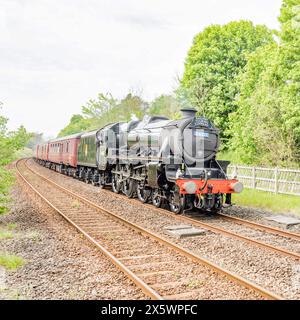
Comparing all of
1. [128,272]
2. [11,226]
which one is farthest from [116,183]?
[128,272]

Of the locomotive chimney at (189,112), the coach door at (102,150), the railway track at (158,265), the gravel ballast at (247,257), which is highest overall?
the locomotive chimney at (189,112)

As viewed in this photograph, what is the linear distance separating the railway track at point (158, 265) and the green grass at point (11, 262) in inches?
58.8

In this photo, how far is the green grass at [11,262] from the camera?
6.34 meters

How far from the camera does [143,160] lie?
12.9m

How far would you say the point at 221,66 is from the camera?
92.6 feet

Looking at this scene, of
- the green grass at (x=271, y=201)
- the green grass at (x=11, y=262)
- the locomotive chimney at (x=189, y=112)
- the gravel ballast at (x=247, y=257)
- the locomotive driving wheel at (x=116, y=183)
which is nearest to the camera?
the gravel ballast at (x=247, y=257)

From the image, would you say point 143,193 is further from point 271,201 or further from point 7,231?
point 7,231

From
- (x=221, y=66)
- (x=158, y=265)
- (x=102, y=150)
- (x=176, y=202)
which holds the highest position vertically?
(x=221, y=66)

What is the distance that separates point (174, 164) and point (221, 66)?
62.0 feet

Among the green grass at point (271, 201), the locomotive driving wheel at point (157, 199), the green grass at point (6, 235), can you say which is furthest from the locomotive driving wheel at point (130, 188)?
the green grass at point (6, 235)

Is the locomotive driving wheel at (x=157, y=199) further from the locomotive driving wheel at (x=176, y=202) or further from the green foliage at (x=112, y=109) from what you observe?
the green foliage at (x=112, y=109)

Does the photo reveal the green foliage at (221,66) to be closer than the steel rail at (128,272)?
No

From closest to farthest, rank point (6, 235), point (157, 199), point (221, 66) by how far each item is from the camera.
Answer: point (6, 235), point (157, 199), point (221, 66)
